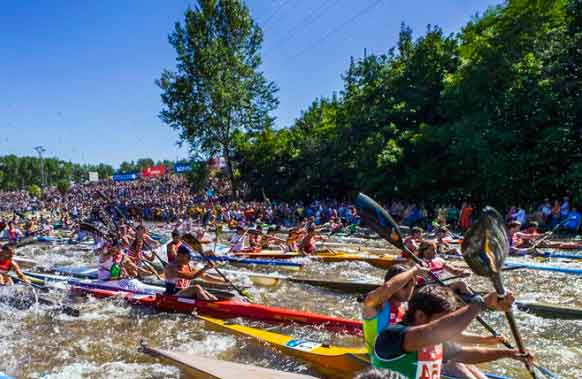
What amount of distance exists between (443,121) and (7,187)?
11470 centimetres

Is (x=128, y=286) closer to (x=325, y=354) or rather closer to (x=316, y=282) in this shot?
(x=316, y=282)

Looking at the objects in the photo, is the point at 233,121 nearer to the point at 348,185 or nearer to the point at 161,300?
the point at 348,185

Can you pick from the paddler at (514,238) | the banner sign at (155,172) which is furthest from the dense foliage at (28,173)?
the paddler at (514,238)

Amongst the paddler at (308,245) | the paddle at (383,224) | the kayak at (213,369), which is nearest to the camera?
the paddle at (383,224)

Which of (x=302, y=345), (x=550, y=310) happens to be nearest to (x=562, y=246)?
(x=550, y=310)

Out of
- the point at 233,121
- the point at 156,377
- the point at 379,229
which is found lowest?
the point at 156,377

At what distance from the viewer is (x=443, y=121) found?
2284cm

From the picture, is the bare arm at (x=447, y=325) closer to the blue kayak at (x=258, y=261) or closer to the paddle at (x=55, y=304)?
the paddle at (x=55, y=304)

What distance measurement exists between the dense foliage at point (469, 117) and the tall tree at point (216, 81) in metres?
6.64

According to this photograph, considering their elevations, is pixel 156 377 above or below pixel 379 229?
below

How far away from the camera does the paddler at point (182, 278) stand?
25.9 ft

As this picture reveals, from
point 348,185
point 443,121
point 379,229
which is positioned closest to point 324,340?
point 379,229

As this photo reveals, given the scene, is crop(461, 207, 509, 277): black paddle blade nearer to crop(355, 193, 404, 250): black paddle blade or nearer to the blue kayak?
crop(355, 193, 404, 250): black paddle blade

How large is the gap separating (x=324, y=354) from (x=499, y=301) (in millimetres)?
3330
